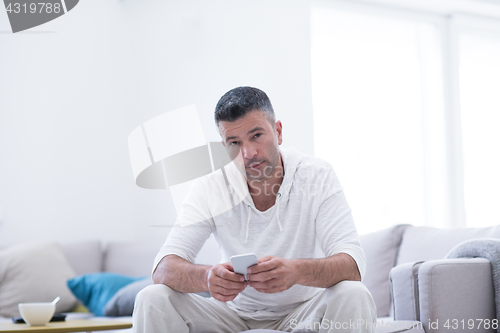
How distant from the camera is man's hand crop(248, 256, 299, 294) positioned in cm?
129

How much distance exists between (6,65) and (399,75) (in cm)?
285

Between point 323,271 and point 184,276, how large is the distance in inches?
15.8

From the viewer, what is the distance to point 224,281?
1336 millimetres

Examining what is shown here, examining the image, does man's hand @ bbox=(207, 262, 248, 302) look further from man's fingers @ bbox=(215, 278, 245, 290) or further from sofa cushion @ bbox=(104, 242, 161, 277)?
sofa cushion @ bbox=(104, 242, 161, 277)

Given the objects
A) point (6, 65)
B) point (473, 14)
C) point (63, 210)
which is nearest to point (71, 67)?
point (6, 65)

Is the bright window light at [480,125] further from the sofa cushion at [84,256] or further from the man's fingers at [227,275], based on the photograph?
the man's fingers at [227,275]

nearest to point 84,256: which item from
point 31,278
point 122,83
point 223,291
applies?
point 31,278

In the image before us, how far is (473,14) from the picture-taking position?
3.97 m

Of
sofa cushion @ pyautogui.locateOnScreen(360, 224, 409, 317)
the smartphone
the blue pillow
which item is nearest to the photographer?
the smartphone

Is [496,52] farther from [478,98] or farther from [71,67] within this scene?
[71,67]

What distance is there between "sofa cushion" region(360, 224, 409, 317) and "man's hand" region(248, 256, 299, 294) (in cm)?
98

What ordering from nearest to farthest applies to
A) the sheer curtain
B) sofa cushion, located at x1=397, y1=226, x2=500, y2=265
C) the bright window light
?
sofa cushion, located at x1=397, y1=226, x2=500, y2=265 → the sheer curtain → the bright window light

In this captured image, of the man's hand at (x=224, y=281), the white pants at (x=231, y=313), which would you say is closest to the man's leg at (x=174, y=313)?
the white pants at (x=231, y=313)

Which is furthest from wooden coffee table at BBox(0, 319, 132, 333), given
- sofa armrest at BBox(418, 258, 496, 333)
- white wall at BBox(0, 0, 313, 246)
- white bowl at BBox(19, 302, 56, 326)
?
white wall at BBox(0, 0, 313, 246)
